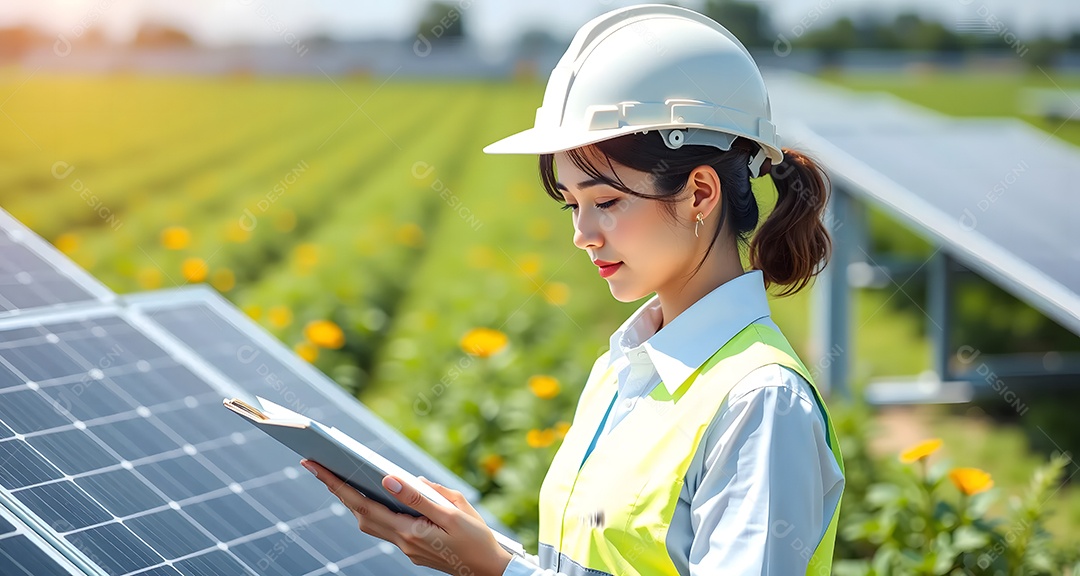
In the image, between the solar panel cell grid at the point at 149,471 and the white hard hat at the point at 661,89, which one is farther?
the solar panel cell grid at the point at 149,471

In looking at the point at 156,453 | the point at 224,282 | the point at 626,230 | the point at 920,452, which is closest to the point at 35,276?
the point at 156,453

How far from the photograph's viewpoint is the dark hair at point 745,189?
1.70 m

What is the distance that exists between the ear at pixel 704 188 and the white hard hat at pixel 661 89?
50 millimetres

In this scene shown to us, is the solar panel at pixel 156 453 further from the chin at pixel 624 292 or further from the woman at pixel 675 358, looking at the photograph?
the chin at pixel 624 292

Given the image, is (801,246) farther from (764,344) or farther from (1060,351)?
(1060,351)

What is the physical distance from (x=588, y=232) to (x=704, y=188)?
219 millimetres

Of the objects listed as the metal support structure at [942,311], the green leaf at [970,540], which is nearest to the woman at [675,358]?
the green leaf at [970,540]

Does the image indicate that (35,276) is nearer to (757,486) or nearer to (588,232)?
(588,232)

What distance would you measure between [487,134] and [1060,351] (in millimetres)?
20744

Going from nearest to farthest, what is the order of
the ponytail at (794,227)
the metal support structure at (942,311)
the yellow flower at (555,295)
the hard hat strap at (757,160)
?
the hard hat strap at (757,160) → the ponytail at (794,227) → the metal support structure at (942,311) → the yellow flower at (555,295)

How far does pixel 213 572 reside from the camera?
1918 millimetres

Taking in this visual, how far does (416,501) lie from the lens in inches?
64.3

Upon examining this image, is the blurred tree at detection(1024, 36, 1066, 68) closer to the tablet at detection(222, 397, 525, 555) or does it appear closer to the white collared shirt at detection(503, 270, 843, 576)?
the white collared shirt at detection(503, 270, 843, 576)

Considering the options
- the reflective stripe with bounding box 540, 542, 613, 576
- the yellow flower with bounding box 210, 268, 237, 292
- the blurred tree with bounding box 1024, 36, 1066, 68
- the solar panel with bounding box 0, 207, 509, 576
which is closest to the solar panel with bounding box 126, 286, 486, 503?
the solar panel with bounding box 0, 207, 509, 576
